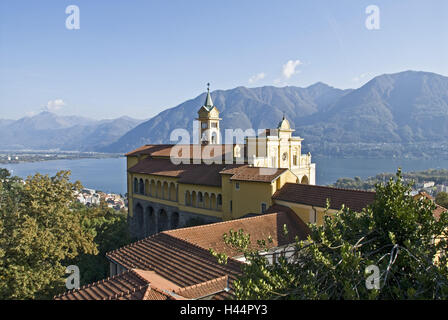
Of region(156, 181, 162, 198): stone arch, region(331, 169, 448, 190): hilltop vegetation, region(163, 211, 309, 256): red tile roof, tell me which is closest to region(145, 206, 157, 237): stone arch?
region(156, 181, 162, 198): stone arch

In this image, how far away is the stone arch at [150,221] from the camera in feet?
119

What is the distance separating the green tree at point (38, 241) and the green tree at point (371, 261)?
1010 cm

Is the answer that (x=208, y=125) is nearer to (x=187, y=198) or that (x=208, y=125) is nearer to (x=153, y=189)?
(x=153, y=189)

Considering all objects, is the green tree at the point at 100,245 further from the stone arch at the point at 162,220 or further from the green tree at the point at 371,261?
the green tree at the point at 371,261

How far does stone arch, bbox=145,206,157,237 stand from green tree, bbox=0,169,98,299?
1823 cm

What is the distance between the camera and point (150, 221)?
123 feet

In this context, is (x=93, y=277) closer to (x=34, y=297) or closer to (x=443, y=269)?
(x=34, y=297)

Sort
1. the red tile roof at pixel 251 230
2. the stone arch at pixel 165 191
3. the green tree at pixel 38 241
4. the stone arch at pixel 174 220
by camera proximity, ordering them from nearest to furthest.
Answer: the green tree at pixel 38 241
the red tile roof at pixel 251 230
the stone arch at pixel 174 220
the stone arch at pixel 165 191

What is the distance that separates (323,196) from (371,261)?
1426 centimetres

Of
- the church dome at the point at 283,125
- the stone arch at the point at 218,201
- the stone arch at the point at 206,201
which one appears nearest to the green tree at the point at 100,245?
the stone arch at the point at 206,201

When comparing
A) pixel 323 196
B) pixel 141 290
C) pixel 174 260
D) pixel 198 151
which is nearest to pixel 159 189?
pixel 198 151

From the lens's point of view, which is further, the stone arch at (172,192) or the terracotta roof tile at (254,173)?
the stone arch at (172,192)

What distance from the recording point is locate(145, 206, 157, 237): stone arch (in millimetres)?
36362
